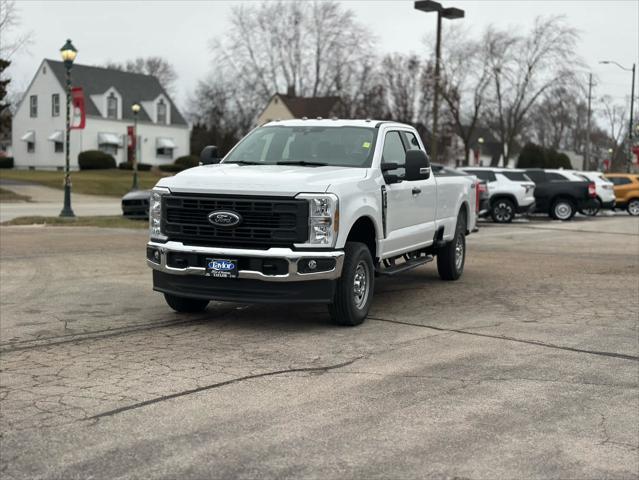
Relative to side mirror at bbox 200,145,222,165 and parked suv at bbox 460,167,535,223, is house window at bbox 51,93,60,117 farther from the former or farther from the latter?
side mirror at bbox 200,145,222,165

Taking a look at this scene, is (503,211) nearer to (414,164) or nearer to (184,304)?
(414,164)

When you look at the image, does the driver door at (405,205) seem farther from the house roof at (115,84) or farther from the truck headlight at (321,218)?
the house roof at (115,84)

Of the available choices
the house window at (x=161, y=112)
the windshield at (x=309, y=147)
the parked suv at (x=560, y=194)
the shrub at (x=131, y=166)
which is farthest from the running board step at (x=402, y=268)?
the house window at (x=161, y=112)

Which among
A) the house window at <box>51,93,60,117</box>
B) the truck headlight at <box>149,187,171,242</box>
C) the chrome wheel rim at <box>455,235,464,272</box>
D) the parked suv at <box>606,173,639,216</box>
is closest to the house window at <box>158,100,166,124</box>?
the house window at <box>51,93,60,117</box>

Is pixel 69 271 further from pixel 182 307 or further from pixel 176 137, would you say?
pixel 176 137

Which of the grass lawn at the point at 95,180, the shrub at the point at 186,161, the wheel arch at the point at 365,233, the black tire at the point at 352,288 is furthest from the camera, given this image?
the shrub at the point at 186,161

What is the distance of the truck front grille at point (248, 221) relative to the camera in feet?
25.2

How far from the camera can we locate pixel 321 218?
7695 millimetres

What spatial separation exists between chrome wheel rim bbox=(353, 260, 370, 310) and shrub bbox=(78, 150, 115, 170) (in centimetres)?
5479

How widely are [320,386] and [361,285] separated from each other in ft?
8.46

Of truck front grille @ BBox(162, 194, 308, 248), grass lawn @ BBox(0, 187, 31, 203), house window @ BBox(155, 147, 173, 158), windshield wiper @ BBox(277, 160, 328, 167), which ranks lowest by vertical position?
grass lawn @ BBox(0, 187, 31, 203)

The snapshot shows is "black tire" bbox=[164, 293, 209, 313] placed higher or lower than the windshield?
lower

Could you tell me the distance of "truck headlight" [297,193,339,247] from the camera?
7.68m

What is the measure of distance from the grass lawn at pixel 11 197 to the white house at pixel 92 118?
78.8 feet
